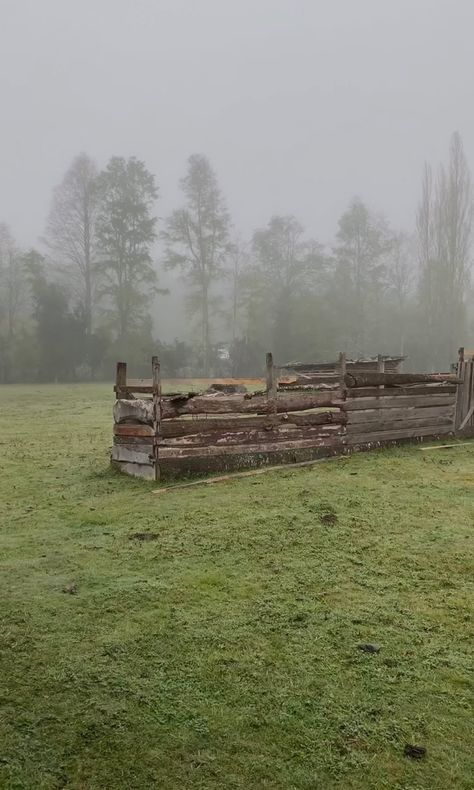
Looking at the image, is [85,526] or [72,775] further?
[85,526]

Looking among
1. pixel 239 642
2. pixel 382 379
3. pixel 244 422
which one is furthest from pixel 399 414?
pixel 239 642

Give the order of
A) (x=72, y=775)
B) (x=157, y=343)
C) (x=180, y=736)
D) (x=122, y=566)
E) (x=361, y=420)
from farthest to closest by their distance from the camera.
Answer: (x=157, y=343) < (x=361, y=420) < (x=122, y=566) < (x=180, y=736) < (x=72, y=775)

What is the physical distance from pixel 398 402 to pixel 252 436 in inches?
119

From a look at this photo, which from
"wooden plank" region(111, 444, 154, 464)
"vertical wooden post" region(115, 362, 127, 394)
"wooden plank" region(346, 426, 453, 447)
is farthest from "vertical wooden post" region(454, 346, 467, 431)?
"vertical wooden post" region(115, 362, 127, 394)

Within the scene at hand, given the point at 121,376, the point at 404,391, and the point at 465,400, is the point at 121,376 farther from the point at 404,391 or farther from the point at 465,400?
the point at 465,400

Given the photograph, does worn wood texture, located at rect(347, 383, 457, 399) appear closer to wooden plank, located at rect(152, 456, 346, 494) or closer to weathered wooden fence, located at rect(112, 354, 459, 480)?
weathered wooden fence, located at rect(112, 354, 459, 480)

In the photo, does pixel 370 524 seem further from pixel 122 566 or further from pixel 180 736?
pixel 180 736

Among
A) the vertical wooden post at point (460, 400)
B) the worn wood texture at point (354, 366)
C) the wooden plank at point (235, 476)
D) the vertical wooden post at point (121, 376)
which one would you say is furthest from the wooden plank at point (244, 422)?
the worn wood texture at point (354, 366)

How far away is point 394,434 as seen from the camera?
30.9 ft

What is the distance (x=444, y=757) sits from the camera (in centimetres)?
228

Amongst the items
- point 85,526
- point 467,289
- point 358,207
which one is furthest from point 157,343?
point 85,526

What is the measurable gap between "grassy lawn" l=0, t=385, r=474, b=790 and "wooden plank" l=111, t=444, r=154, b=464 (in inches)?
46.4

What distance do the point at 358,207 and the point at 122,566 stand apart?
1876 inches

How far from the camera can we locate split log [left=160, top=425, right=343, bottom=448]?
750 centimetres
